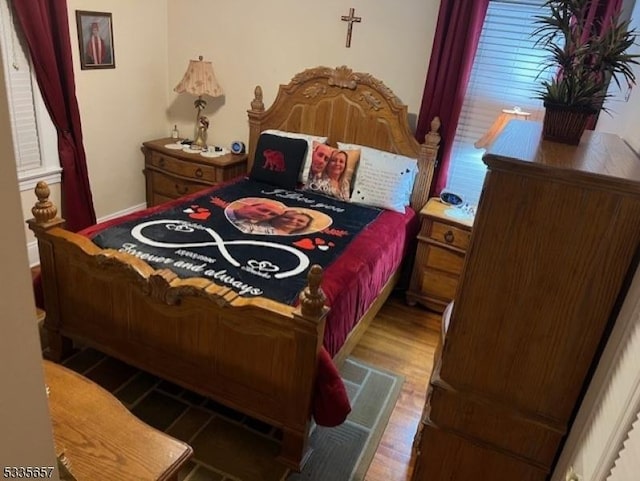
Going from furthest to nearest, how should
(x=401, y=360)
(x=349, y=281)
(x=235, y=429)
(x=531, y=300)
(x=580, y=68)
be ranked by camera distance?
1. (x=401, y=360)
2. (x=349, y=281)
3. (x=235, y=429)
4. (x=580, y=68)
5. (x=531, y=300)

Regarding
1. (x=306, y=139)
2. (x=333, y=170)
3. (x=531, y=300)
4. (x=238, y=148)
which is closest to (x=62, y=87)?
(x=238, y=148)

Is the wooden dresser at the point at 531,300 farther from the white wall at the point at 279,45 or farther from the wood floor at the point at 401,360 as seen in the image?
the white wall at the point at 279,45

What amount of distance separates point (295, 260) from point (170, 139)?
8.00ft

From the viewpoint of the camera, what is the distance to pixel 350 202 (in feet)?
10.8

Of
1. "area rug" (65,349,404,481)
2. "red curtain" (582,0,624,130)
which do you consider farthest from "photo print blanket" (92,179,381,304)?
"red curtain" (582,0,624,130)

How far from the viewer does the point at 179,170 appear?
3.94m

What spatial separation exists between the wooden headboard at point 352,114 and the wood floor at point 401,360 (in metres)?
0.80

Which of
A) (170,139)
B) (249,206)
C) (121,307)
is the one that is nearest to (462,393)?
(121,307)

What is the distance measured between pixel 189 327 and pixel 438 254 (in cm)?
178

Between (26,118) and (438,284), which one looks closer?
(26,118)

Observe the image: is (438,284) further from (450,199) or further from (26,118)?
(26,118)

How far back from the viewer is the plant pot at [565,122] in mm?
1398

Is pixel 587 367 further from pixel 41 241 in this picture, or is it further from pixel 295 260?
pixel 41 241

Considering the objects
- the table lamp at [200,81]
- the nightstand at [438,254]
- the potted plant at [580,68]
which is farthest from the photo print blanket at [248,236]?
the potted plant at [580,68]
